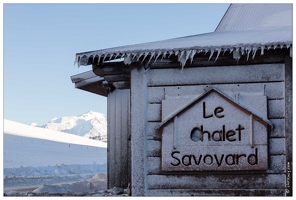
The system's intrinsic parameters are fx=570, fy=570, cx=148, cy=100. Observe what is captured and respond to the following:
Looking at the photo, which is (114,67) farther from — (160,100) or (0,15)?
(0,15)

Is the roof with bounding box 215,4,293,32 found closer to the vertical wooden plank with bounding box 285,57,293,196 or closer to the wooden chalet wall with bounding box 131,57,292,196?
the vertical wooden plank with bounding box 285,57,293,196

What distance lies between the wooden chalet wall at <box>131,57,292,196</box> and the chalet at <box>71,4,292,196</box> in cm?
1

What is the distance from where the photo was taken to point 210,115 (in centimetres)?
791

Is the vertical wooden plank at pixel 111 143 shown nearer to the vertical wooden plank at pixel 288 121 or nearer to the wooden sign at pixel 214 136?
the wooden sign at pixel 214 136

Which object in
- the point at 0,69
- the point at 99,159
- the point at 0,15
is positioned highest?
the point at 0,15

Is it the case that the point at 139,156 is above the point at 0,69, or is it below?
below

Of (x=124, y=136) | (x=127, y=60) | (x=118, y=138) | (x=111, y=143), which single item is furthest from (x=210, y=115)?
(x=111, y=143)

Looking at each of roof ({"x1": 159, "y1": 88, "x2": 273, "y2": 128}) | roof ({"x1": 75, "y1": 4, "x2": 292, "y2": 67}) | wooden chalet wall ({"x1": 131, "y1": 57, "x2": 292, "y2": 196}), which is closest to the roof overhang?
roof ({"x1": 75, "y1": 4, "x2": 292, "y2": 67})

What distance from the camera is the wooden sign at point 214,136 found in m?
7.76

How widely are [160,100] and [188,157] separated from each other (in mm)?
904

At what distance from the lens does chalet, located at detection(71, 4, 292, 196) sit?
774 centimetres

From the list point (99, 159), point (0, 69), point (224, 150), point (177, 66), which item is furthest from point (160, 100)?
point (99, 159)

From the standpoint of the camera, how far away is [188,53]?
25.1ft

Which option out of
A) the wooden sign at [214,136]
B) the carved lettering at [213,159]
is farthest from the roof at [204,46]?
the carved lettering at [213,159]
